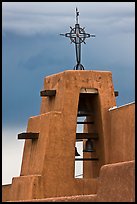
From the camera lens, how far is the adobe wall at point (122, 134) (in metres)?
19.0

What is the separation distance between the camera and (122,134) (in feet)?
64.9

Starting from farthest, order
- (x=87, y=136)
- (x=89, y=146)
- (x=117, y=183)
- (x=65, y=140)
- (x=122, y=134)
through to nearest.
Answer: (x=89, y=146) → (x=87, y=136) → (x=65, y=140) → (x=122, y=134) → (x=117, y=183)

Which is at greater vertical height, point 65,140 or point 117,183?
point 65,140

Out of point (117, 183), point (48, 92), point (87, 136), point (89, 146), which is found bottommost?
point (117, 183)

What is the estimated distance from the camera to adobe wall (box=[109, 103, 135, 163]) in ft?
62.2

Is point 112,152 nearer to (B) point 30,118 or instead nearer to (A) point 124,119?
(A) point 124,119

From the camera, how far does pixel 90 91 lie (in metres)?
21.3

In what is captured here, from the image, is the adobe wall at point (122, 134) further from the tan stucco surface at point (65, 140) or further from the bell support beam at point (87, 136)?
the bell support beam at point (87, 136)

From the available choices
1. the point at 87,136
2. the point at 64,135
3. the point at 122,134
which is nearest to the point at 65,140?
the point at 64,135

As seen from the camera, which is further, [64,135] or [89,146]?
[89,146]

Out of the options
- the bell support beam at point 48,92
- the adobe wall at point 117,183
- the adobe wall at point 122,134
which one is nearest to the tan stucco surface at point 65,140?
the adobe wall at point 122,134

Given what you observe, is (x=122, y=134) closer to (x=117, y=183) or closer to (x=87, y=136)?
(x=87, y=136)

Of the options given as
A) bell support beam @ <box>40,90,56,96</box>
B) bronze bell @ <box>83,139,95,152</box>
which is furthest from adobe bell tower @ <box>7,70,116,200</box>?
bronze bell @ <box>83,139,95,152</box>

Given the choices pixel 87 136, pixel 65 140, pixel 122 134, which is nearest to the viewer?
pixel 122 134
